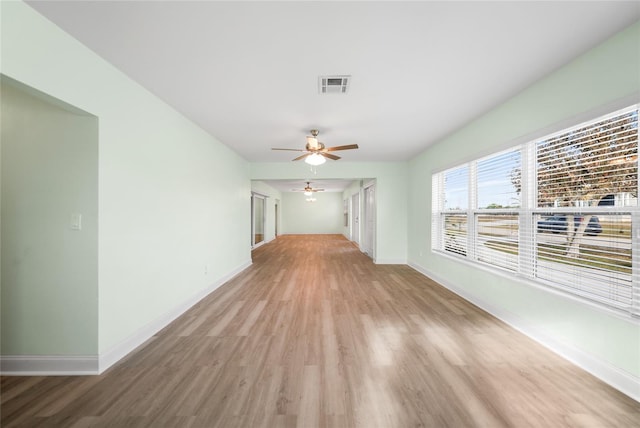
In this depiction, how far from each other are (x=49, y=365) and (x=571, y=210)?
450cm

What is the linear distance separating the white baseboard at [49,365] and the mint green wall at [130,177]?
14cm

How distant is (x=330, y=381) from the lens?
6.07 feet

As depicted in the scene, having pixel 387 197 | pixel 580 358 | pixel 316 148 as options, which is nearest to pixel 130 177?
pixel 316 148

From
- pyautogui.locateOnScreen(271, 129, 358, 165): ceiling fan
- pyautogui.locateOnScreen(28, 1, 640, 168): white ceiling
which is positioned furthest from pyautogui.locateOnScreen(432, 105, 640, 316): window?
Answer: pyautogui.locateOnScreen(271, 129, 358, 165): ceiling fan

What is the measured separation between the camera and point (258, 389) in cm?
178

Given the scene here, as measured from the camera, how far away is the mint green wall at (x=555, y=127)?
67.8 inches

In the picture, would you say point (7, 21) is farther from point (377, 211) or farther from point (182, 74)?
point (377, 211)

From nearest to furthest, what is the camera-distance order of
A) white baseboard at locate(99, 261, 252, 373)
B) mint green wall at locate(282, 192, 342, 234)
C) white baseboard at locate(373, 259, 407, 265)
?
white baseboard at locate(99, 261, 252, 373) → white baseboard at locate(373, 259, 407, 265) → mint green wall at locate(282, 192, 342, 234)

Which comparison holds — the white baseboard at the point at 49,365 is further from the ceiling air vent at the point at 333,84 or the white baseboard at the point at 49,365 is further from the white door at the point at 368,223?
the white door at the point at 368,223

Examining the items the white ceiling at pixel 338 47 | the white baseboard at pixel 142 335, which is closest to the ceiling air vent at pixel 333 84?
the white ceiling at pixel 338 47

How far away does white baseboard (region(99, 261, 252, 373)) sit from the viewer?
6.68 feet

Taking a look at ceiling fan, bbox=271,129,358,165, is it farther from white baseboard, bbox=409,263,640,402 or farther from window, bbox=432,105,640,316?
white baseboard, bbox=409,263,640,402

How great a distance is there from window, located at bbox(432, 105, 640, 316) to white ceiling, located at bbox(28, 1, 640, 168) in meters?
0.70

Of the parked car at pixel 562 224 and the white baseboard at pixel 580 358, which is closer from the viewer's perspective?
the white baseboard at pixel 580 358
